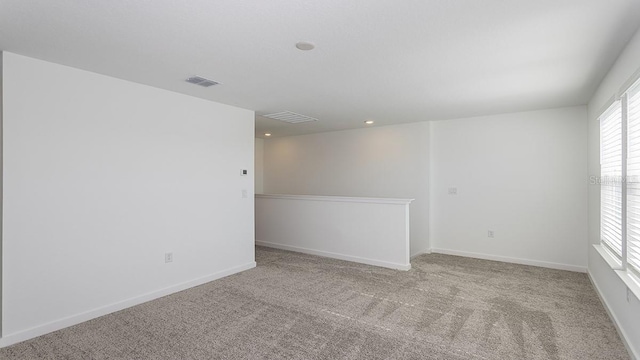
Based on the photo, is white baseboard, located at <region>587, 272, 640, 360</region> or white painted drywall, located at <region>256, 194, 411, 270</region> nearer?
white baseboard, located at <region>587, 272, 640, 360</region>

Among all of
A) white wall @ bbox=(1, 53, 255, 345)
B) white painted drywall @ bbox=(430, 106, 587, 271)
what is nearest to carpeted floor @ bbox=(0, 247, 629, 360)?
white wall @ bbox=(1, 53, 255, 345)

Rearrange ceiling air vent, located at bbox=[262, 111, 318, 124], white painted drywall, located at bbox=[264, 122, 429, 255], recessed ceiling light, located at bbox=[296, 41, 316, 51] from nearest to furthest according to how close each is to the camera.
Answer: recessed ceiling light, located at bbox=[296, 41, 316, 51]
ceiling air vent, located at bbox=[262, 111, 318, 124]
white painted drywall, located at bbox=[264, 122, 429, 255]

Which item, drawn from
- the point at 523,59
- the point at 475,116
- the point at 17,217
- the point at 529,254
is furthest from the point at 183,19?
the point at 529,254

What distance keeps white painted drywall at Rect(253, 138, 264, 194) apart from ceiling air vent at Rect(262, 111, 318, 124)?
2.29 meters

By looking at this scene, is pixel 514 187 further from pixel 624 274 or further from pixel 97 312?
pixel 97 312

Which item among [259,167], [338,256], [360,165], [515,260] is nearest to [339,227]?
[338,256]

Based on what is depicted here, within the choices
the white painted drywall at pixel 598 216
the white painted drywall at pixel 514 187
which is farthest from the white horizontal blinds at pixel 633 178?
the white painted drywall at pixel 514 187

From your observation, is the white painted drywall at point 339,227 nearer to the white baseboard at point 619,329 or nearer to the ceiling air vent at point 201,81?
the white baseboard at point 619,329

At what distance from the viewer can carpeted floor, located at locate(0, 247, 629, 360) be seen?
2.53m

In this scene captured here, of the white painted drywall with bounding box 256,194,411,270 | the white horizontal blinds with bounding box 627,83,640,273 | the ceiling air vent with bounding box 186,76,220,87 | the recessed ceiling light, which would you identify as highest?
the ceiling air vent with bounding box 186,76,220,87

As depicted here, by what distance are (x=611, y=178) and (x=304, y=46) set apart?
122 inches

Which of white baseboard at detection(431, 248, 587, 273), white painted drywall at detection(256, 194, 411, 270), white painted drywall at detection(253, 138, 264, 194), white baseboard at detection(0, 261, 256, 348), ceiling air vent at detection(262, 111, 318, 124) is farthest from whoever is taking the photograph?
white painted drywall at detection(253, 138, 264, 194)

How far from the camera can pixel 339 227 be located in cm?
543

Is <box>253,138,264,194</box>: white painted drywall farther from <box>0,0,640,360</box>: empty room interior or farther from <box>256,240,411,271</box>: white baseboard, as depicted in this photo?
<box>0,0,640,360</box>: empty room interior
